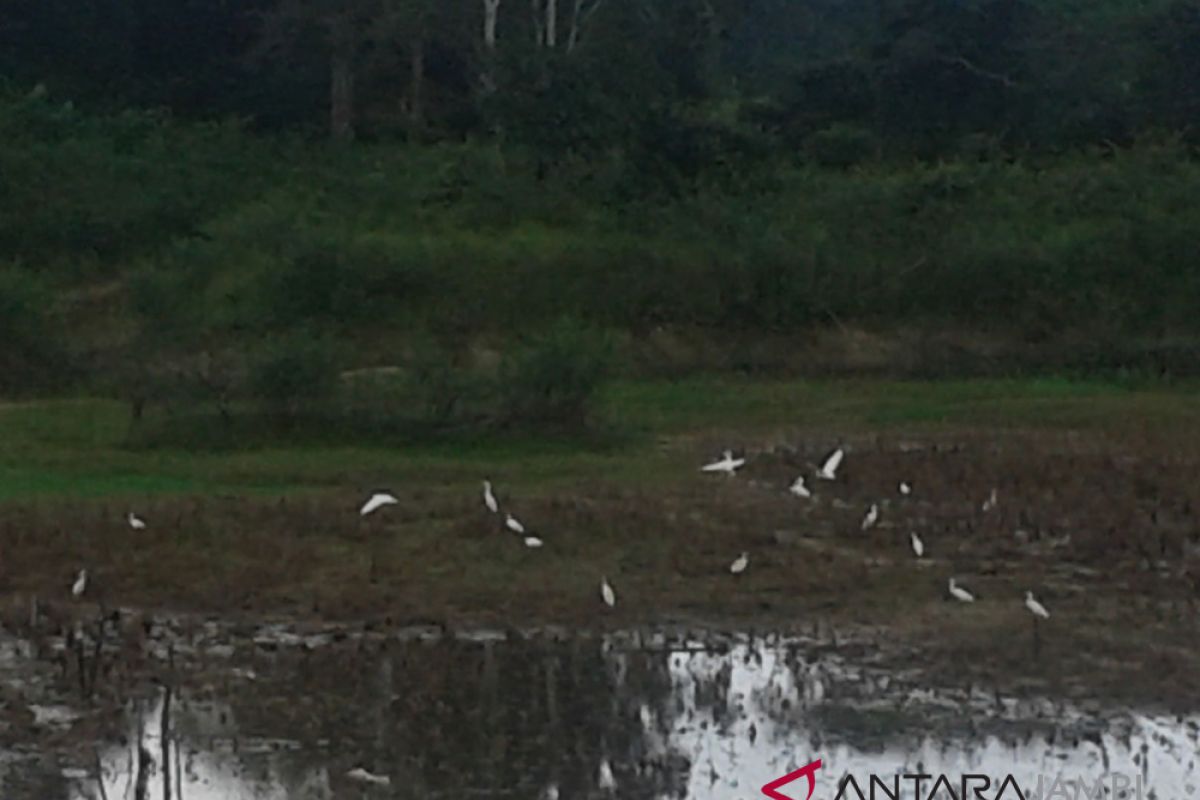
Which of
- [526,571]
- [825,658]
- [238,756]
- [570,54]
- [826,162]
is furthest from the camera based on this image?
[826,162]

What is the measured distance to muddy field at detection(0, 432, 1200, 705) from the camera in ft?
33.3

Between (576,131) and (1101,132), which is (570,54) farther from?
(1101,132)

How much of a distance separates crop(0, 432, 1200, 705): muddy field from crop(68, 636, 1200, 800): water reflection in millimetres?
554

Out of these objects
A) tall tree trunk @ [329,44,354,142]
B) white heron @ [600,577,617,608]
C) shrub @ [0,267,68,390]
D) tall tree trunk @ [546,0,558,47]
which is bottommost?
shrub @ [0,267,68,390]

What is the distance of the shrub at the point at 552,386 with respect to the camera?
16.6 meters

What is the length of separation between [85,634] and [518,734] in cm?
277

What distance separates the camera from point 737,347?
2334cm

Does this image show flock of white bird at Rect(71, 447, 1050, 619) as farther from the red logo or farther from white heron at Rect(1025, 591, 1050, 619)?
the red logo

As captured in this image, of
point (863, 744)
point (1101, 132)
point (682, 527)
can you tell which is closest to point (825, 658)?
point (863, 744)

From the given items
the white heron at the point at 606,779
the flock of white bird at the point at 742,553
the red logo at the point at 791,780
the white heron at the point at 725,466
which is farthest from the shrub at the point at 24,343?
the red logo at the point at 791,780

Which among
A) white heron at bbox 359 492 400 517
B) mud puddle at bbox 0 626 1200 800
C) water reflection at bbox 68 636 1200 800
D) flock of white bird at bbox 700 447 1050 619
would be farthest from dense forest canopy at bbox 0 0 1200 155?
water reflection at bbox 68 636 1200 800

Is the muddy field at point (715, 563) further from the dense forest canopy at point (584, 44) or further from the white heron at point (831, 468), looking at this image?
the dense forest canopy at point (584, 44)

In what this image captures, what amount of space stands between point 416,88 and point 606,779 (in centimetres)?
2416

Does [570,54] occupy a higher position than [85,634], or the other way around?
[570,54]
